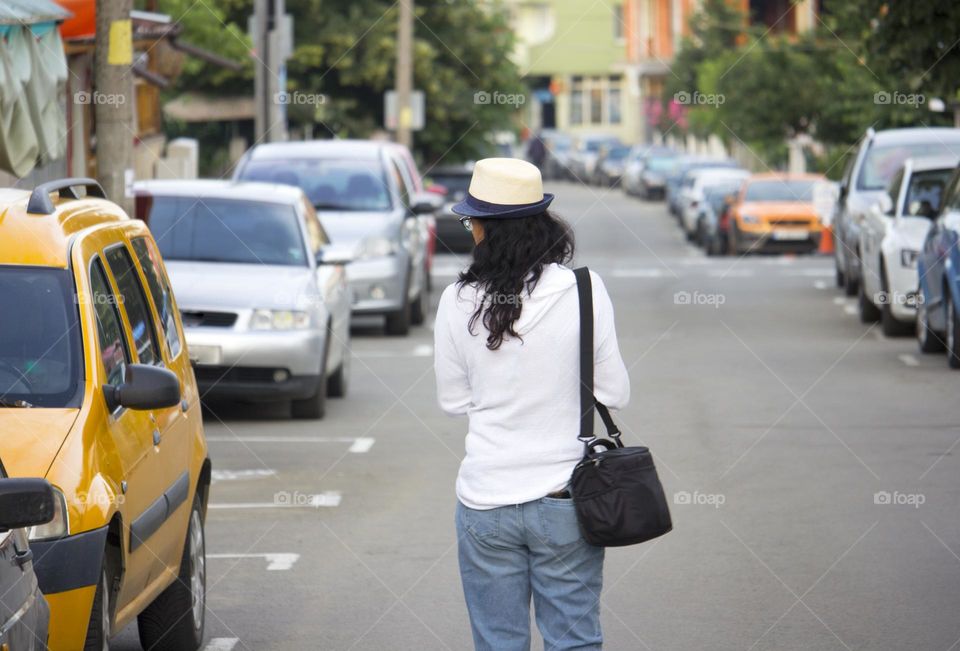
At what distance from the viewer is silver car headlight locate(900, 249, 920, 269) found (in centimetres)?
1717

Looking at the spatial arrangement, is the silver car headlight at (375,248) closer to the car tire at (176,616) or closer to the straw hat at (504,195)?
the car tire at (176,616)

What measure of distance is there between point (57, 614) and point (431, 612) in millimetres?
2669

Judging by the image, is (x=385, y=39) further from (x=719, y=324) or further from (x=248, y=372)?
(x=248, y=372)

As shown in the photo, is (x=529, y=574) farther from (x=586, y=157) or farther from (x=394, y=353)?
(x=586, y=157)

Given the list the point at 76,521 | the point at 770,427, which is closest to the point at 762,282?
the point at 770,427

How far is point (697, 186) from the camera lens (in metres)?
39.8

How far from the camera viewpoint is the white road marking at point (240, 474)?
1092 cm

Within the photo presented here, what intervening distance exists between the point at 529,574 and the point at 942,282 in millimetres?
11286

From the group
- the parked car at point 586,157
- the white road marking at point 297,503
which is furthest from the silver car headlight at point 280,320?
the parked car at point 586,157

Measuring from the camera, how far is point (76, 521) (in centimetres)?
522

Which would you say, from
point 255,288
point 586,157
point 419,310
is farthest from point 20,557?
point 586,157

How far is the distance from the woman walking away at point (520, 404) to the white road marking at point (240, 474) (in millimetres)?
6279

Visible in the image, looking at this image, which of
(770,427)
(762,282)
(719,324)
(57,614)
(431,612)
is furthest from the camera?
(762,282)

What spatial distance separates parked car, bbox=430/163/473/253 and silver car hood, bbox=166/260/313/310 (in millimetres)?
16648
